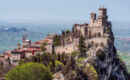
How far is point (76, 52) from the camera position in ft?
225

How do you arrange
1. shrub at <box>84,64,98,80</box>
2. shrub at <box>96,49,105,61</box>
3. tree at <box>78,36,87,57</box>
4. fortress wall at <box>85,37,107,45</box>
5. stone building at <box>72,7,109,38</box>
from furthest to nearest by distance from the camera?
stone building at <box>72,7,109,38</box> → fortress wall at <box>85,37,107,45</box> → shrub at <box>96,49,105,61</box> → tree at <box>78,36,87,57</box> → shrub at <box>84,64,98,80</box>

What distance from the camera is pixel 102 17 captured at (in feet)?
255

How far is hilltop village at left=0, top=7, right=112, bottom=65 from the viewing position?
69688 millimetres

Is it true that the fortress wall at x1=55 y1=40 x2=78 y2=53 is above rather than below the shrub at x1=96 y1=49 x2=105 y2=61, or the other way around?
above

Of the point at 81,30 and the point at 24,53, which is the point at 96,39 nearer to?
the point at 81,30

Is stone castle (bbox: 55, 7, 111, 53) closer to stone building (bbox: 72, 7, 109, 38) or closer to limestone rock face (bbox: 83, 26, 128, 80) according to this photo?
stone building (bbox: 72, 7, 109, 38)

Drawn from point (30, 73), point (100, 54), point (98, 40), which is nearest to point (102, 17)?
point (98, 40)

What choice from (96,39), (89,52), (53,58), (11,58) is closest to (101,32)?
(96,39)

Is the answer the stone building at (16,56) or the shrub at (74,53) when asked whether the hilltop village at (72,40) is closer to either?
the stone building at (16,56)

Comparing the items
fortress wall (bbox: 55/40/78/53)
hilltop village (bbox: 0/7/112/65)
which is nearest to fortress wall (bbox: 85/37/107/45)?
hilltop village (bbox: 0/7/112/65)

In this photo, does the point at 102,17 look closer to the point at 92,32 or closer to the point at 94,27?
the point at 94,27

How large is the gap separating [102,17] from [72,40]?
1146cm

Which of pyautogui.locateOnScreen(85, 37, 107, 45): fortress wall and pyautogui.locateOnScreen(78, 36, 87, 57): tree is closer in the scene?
pyautogui.locateOnScreen(78, 36, 87, 57): tree

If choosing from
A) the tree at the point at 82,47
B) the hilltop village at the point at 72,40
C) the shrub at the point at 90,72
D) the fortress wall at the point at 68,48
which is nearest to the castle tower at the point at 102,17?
the hilltop village at the point at 72,40
